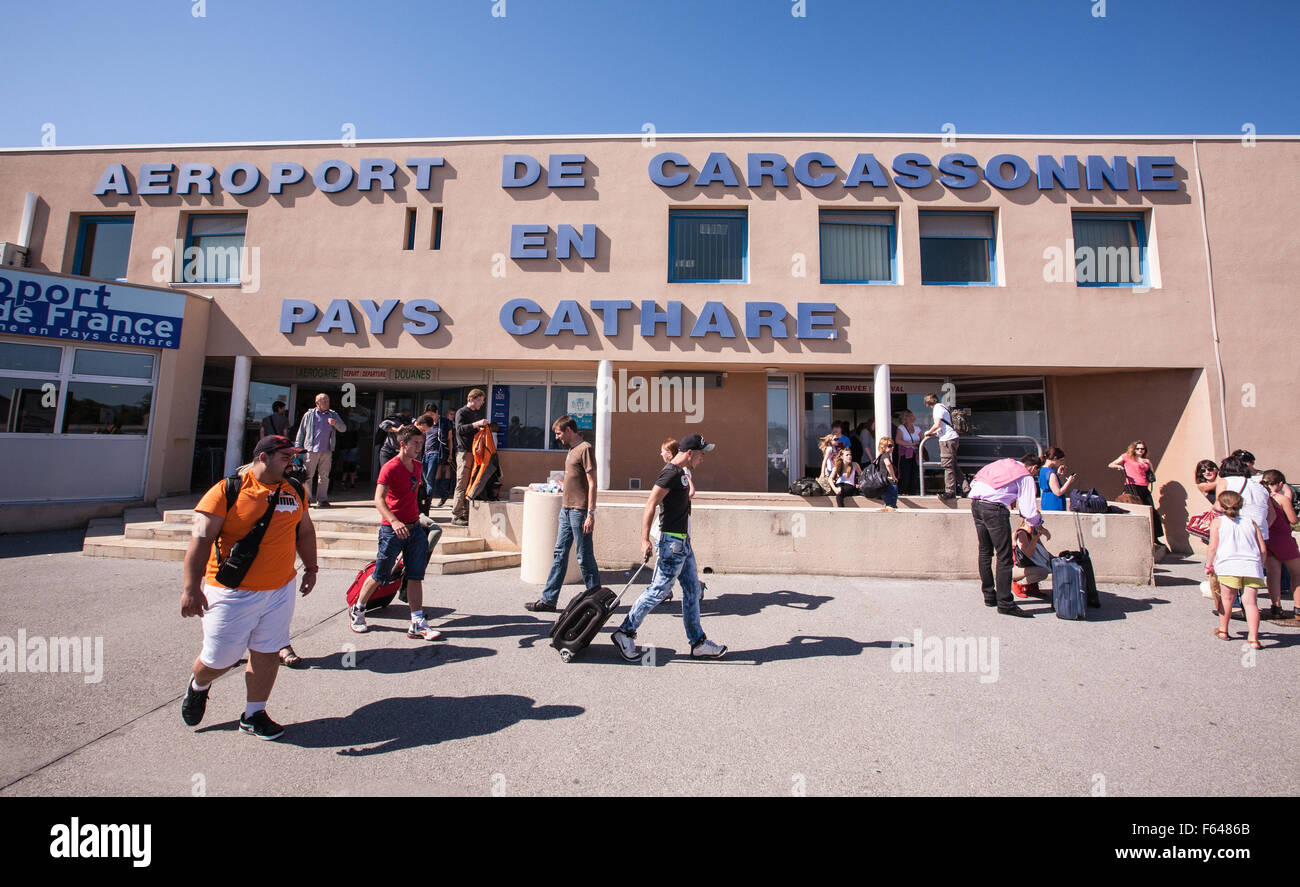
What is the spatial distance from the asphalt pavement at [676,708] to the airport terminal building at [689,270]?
607 cm

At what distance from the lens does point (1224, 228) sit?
10648 mm

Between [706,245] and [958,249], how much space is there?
5145mm

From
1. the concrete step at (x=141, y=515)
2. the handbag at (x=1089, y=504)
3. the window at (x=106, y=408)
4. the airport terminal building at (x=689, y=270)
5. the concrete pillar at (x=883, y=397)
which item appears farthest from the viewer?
the concrete pillar at (x=883, y=397)

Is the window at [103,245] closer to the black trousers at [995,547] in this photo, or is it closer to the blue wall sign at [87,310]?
the blue wall sign at [87,310]

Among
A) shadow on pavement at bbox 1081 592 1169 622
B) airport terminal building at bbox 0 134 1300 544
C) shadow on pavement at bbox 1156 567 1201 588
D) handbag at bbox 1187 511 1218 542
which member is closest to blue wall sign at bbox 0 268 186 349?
airport terminal building at bbox 0 134 1300 544

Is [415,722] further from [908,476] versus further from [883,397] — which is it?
[908,476]

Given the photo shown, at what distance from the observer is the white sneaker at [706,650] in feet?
15.2

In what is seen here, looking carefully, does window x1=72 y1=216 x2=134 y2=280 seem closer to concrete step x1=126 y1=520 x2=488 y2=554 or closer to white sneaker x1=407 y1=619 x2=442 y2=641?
concrete step x1=126 y1=520 x2=488 y2=554

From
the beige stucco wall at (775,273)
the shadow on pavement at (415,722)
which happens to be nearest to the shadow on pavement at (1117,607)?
the beige stucco wall at (775,273)

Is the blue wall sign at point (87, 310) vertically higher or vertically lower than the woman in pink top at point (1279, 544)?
higher

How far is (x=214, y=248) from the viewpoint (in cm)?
1176

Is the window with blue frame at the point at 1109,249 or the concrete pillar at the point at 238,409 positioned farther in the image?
the concrete pillar at the point at 238,409

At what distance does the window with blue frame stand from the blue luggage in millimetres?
7659
